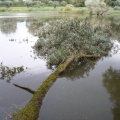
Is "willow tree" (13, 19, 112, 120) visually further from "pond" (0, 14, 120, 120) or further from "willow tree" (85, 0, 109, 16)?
"willow tree" (85, 0, 109, 16)

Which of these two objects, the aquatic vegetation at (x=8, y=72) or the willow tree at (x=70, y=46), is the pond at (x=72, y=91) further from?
the willow tree at (x=70, y=46)

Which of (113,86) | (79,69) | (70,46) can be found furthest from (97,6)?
(113,86)

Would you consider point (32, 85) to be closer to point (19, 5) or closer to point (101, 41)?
point (101, 41)

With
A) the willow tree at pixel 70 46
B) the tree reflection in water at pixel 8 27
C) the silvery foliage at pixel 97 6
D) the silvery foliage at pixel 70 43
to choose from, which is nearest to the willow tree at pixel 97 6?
the silvery foliage at pixel 97 6

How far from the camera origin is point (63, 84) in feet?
38.9

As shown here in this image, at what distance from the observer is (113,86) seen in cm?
1164

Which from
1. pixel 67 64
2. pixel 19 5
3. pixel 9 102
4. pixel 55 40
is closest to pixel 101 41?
pixel 55 40

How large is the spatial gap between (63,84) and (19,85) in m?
2.68

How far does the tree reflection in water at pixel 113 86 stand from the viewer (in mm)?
9133

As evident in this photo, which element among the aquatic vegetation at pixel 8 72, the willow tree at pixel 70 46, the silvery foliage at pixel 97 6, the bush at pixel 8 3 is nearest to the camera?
the aquatic vegetation at pixel 8 72

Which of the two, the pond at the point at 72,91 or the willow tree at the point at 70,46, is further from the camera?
the willow tree at the point at 70,46

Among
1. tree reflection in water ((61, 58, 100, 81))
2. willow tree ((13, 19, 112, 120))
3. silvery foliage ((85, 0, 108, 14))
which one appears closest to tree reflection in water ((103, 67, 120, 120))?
tree reflection in water ((61, 58, 100, 81))

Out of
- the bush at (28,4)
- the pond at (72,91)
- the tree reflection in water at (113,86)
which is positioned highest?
the bush at (28,4)

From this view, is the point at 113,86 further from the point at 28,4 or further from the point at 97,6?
the point at 28,4
